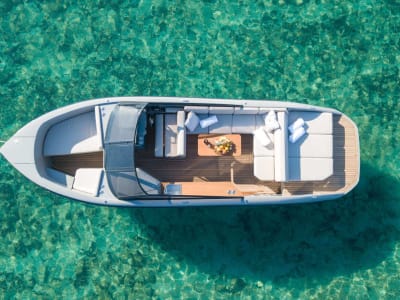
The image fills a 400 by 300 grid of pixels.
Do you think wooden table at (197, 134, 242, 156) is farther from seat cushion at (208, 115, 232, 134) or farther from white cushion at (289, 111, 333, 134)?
white cushion at (289, 111, 333, 134)

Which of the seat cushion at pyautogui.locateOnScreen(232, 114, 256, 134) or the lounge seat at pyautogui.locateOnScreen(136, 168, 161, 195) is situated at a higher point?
the seat cushion at pyautogui.locateOnScreen(232, 114, 256, 134)

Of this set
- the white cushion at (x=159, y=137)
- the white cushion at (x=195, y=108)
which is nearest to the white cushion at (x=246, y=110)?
the white cushion at (x=195, y=108)

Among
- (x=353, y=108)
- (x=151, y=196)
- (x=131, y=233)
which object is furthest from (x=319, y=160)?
(x=131, y=233)

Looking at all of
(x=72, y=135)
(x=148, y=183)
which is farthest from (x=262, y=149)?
(x=72, y=135)

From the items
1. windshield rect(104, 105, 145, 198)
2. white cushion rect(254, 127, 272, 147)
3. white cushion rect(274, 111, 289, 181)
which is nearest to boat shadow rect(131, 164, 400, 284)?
white cushion rect(274, 111, 289, 181)

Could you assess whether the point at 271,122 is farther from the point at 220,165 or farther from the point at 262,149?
the point at 220,165

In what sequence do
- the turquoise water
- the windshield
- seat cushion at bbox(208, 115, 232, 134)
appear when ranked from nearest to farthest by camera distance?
1. the windshield
2. seat cushion at bbox(208, 115, 232, 134)
3. the turquoise water
